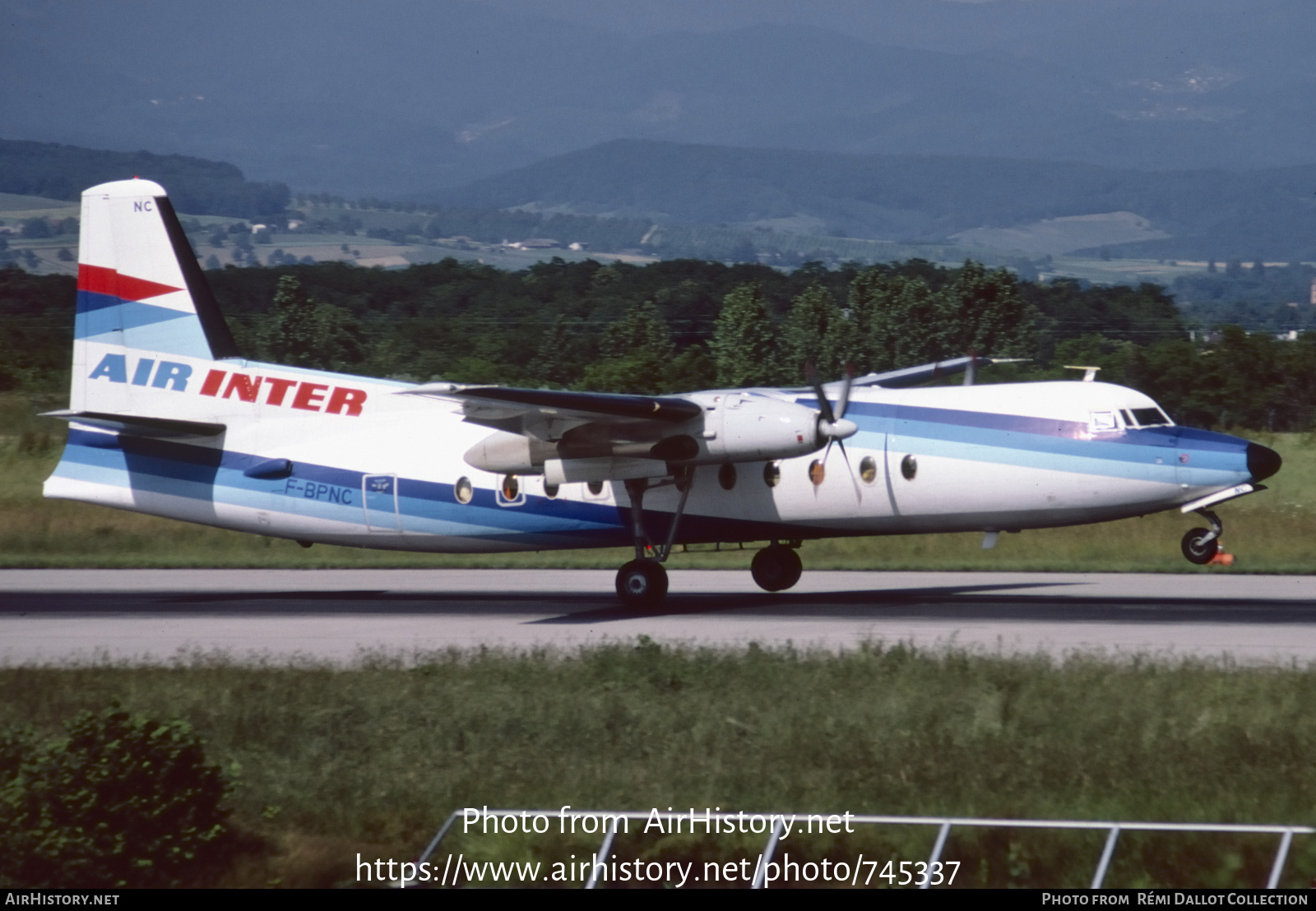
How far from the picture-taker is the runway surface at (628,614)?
1828 cm

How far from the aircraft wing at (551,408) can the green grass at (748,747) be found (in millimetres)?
4143

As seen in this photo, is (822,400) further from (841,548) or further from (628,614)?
(841,548)

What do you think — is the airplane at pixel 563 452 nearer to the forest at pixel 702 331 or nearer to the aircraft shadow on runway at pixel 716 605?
the aircraft shadow on runway at pixel 716 605

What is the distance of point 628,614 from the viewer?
21.8 metres

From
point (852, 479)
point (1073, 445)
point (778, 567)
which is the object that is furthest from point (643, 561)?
point (1073, 445)

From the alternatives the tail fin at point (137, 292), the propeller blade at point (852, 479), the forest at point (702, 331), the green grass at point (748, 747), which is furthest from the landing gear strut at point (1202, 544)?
the tail fin at point (137, 292)

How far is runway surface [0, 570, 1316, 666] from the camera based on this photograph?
60.0 feet

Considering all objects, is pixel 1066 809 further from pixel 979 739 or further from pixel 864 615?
pixel 864 615

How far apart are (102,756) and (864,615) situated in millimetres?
13324

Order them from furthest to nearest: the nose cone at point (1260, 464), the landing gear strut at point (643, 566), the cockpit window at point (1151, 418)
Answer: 1. the landing gear strut at point (643, 566)
2. the cockpit window at point (1151, 418)
3. the nose cone at point (1260, 464)

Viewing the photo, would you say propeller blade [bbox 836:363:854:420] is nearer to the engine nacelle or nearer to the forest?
the engine nacelle

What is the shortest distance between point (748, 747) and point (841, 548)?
1967cm

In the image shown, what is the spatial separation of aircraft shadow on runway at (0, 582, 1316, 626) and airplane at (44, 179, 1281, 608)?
3.25 ft

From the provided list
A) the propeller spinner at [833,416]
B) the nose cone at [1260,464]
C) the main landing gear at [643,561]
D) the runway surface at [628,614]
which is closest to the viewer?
the runway surface at [628,614]
